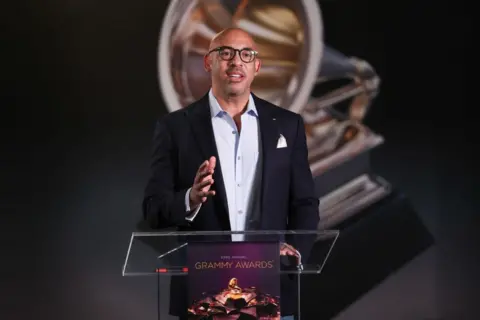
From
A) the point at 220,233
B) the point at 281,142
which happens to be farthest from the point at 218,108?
the point at 220,233

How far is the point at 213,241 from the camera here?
6.08ft

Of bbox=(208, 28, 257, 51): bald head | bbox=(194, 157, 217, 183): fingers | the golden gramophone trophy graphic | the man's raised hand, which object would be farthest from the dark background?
bbox=(194, 157, 217, 183): fingers

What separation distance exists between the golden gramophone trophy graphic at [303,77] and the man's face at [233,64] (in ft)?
5.61

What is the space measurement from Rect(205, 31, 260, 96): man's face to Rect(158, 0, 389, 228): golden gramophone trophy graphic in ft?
5.61

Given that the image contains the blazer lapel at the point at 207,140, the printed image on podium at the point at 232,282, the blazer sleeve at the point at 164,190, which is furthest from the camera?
the blazer lapel at the point at 207,140

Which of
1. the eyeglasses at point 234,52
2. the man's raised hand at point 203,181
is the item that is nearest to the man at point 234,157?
the eyeglasses at point 234,52

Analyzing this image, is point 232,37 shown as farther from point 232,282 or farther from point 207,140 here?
point 232,282

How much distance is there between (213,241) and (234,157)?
0.61 m

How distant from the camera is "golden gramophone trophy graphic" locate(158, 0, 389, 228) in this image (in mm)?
4148

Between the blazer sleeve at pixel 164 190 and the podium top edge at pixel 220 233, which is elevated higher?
the blazer sleeve at pixel 164 190

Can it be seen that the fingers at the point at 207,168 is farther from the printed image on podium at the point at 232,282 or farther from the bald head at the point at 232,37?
the bald head at the point at 232,37

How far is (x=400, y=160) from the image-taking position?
13.8 ft

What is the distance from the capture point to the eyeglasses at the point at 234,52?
240cm

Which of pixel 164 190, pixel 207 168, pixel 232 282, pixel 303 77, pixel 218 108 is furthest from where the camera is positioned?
pixel 303 77
